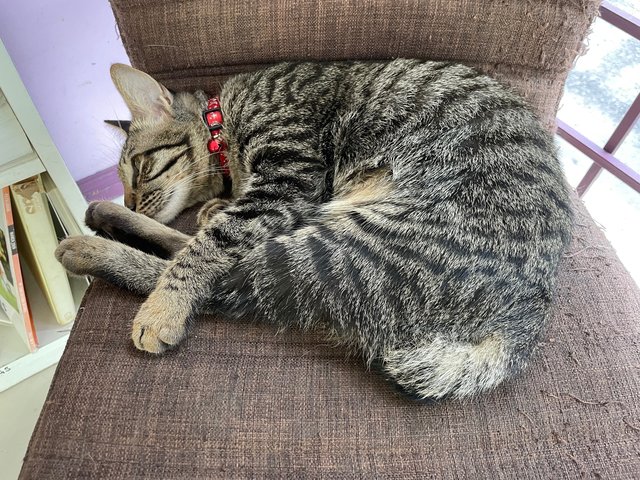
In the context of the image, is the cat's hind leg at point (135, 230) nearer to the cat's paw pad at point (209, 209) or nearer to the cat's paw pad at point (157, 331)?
the cat's paw pad at point (209, 209)

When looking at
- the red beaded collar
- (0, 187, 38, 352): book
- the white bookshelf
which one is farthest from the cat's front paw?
(0, 187, 38, 352): book

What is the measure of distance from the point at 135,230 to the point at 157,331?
14.5 inches

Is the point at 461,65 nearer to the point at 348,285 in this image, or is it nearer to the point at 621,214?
the point at 348,285

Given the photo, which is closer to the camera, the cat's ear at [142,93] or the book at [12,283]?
the cat's ear at [142,93]

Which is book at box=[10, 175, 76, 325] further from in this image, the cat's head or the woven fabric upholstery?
the woven fabric upholstery

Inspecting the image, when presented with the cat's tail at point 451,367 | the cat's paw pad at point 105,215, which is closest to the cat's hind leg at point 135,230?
the cat's paw pad at point 105,215

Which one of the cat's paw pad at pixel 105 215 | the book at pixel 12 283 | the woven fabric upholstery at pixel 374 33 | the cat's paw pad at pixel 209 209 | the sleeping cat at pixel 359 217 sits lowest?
the book at pixel 12 283

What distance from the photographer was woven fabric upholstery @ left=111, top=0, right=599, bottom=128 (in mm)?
1167

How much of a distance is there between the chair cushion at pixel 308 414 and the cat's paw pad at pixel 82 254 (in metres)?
0.14

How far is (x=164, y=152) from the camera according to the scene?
1.31 meters

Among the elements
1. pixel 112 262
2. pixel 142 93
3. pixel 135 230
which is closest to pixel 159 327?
pixel 112 262

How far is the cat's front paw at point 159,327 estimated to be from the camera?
0.94 m

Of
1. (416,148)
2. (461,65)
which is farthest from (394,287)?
(461,65)

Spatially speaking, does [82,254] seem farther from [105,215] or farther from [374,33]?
[374,33]
